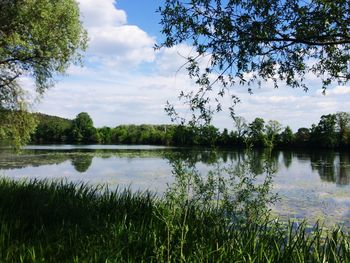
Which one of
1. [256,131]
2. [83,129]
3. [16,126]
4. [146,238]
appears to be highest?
[83,129]

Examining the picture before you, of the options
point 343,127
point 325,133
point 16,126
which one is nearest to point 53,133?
point 325,133

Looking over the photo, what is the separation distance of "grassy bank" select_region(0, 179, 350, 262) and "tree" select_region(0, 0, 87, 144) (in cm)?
869

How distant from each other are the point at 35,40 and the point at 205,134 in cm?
1181

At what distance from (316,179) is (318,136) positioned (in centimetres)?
4183

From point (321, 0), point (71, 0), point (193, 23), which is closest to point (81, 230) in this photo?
point (193, 23)

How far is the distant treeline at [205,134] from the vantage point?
4.85m

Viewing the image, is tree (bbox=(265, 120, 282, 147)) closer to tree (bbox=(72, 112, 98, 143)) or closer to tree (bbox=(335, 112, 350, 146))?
tree (bbox=(335, 112, 350, 146))

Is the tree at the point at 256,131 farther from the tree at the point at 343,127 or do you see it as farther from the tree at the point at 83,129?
the tree at the point at 83,129

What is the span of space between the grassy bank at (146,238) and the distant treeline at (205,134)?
3.05 feet

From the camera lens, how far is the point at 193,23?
4.98 meters

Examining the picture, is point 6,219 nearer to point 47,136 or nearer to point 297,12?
point 297,12

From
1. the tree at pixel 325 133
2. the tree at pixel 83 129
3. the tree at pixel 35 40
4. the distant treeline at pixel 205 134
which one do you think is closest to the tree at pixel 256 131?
the distant treeline at pixel 205 134

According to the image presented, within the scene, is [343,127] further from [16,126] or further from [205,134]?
[205,134]

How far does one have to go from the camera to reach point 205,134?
474cm
